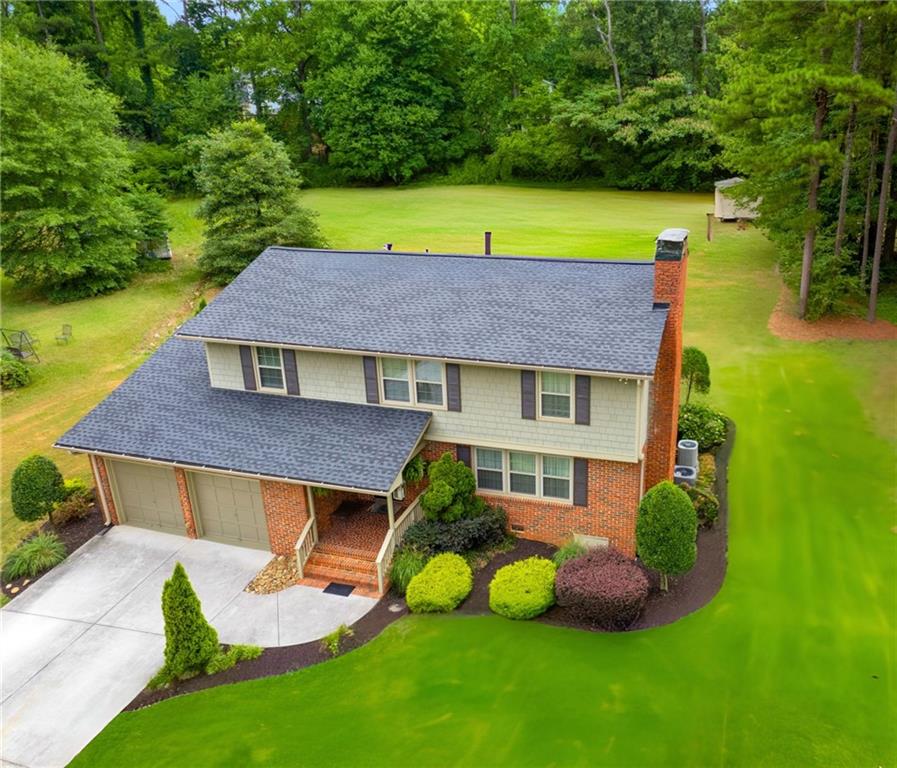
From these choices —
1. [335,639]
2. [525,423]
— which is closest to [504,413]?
[525,423]

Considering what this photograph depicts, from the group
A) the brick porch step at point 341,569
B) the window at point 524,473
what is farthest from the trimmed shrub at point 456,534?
the brick porch step at point 341,569

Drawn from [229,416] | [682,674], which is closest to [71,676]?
[229,416]

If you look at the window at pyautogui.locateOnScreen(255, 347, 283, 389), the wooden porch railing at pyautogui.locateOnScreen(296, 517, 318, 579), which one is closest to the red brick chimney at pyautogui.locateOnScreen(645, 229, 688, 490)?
the wooden porch railing at pyautogui.locateOnScreen(296, 517, 318, 579)

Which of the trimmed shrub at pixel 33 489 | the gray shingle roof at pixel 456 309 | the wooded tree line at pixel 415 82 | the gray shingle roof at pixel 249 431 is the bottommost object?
the trimmed shrub at pixel 33 489

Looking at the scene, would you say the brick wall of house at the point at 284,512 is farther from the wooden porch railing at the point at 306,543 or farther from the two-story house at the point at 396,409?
the wooden porch railing at the point at 306,543

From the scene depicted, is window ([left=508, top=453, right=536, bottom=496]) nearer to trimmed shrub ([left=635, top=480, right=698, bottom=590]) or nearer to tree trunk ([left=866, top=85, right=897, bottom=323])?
trimmed shrub ([left=635, top=480, right=698, bottom=590])

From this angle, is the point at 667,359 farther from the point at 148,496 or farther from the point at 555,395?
the point at 148,496
